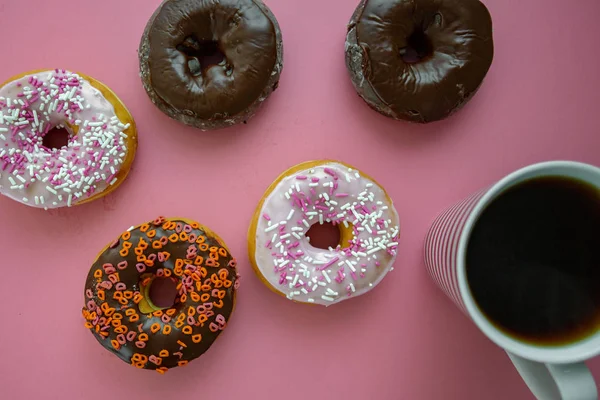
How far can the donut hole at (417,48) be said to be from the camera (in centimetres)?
120

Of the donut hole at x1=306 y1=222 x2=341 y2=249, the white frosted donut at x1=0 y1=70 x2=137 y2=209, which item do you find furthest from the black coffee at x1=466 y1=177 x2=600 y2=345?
the white frosted donut at x1=0 y1=70 x2=137 y2=209

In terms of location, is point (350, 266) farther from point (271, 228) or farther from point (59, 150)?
point (59, 150)

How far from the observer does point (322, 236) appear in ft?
4.11

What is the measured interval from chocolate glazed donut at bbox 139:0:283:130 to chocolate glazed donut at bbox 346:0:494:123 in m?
0.22

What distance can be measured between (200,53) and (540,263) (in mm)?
906

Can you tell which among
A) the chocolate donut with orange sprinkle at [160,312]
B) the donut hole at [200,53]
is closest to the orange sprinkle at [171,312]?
the chocolate donut with orange sprinkle at [160,312]

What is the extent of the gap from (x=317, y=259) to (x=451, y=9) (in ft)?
2.19

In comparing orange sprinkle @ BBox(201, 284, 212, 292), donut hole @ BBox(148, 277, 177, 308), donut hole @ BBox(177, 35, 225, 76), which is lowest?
donut hole @ BBox(148, 277, 177, 308)

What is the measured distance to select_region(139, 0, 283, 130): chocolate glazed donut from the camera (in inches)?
45.1

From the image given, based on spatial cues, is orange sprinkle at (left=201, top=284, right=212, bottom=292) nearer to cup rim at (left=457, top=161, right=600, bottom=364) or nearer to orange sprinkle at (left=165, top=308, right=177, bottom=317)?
orange sprinkle at (left=165, top=308, right=177, bottom=317)

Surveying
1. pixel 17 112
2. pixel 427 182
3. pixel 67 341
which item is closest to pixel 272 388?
pixel 67 341

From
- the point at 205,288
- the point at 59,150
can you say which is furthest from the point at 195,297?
the point at 59,150

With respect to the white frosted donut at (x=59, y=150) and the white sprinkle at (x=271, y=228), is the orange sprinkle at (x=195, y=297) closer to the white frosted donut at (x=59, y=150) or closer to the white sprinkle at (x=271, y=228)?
the white sprinkle at (x=271, y=228)

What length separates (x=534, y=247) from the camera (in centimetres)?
90
